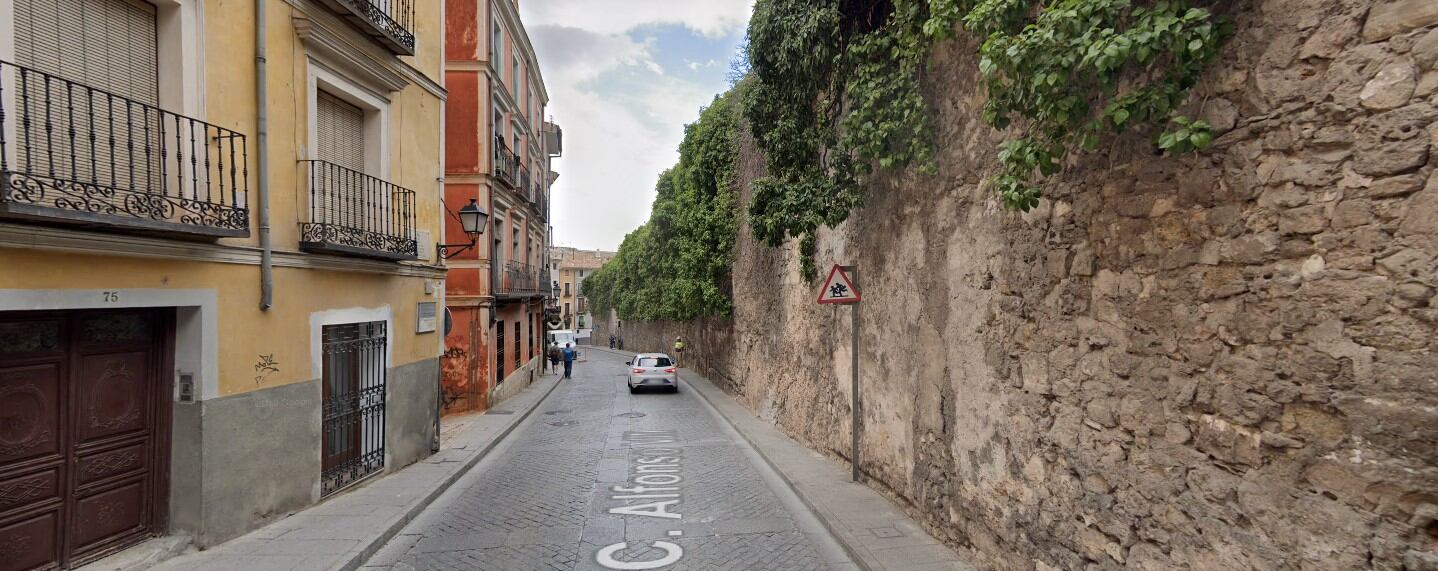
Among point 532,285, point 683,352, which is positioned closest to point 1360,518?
point 532,285

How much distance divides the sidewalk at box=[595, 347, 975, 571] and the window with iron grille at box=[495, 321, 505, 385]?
30.1 ft

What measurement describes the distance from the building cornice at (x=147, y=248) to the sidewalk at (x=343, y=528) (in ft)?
8.43

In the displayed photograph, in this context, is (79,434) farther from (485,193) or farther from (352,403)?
(485,193)

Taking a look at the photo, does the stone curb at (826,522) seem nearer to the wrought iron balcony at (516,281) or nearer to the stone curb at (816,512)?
the stone curb at (816,512)

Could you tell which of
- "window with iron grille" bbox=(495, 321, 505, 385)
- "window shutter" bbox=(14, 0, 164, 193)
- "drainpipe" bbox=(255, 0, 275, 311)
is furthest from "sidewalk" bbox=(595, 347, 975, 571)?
"window with iron grille" bbox=(495, 321, 505, 385)

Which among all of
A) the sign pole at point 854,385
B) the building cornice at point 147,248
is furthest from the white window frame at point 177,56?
the sign pole at point 854,385

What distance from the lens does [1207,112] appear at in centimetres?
313

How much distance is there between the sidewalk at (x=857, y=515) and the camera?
5.62m

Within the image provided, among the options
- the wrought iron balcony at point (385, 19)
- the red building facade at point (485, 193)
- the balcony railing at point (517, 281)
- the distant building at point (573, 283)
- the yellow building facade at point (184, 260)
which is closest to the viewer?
the yellow building facade at point (184, 260)

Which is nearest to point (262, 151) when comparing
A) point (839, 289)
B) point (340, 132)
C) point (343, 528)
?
point (340, 132)

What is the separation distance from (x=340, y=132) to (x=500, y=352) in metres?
11.1

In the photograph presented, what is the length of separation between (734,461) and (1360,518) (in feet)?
26.8

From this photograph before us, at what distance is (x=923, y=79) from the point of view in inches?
252

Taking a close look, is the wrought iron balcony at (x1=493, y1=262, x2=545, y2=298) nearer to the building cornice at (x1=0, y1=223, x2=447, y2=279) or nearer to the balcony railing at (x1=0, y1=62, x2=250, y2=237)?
the building cornice at (x1=0, y1=223, x2=447, y2=279)
